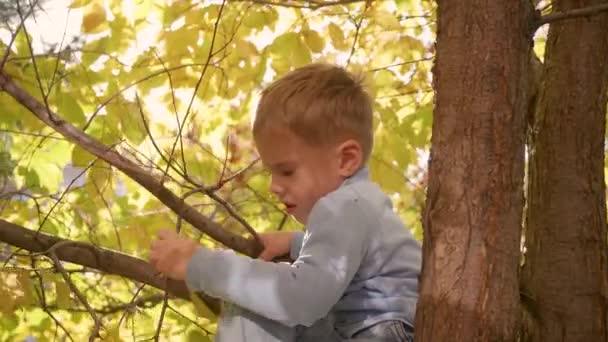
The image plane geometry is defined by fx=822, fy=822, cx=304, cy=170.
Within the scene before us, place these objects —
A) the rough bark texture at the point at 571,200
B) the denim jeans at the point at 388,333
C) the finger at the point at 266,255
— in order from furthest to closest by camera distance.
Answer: the rough bark texture at the point at 571,200, the finger at the point at 266,255, the denim jeans at the point at 388,333

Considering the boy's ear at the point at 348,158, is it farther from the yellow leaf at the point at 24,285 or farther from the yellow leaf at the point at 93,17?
the yellow leaf at the point at 93,17

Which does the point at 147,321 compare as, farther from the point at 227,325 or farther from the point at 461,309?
the point at 461,309

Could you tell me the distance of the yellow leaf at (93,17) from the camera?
7.98ft

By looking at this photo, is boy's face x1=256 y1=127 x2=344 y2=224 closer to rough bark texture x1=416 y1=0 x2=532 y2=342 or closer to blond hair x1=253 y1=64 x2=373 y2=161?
blond hair x1=253 y1=64 x2=373 y2=161

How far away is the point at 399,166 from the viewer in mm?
2574

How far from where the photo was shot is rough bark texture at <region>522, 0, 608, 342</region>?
1.76 metres

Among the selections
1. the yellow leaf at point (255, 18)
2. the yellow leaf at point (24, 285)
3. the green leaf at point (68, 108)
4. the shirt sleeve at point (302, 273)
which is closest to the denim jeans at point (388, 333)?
the shirt sleeve at point (302, 273)

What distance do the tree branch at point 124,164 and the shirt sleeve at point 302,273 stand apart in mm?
179

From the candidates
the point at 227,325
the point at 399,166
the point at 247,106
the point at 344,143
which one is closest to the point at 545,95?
the point at 344,143

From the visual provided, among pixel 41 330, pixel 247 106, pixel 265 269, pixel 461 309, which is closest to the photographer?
pixel 461 309

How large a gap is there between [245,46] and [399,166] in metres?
0.62

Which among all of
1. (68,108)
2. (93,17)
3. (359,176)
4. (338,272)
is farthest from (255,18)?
(338,272)

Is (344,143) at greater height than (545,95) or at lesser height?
lesser

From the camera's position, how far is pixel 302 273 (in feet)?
4.33
